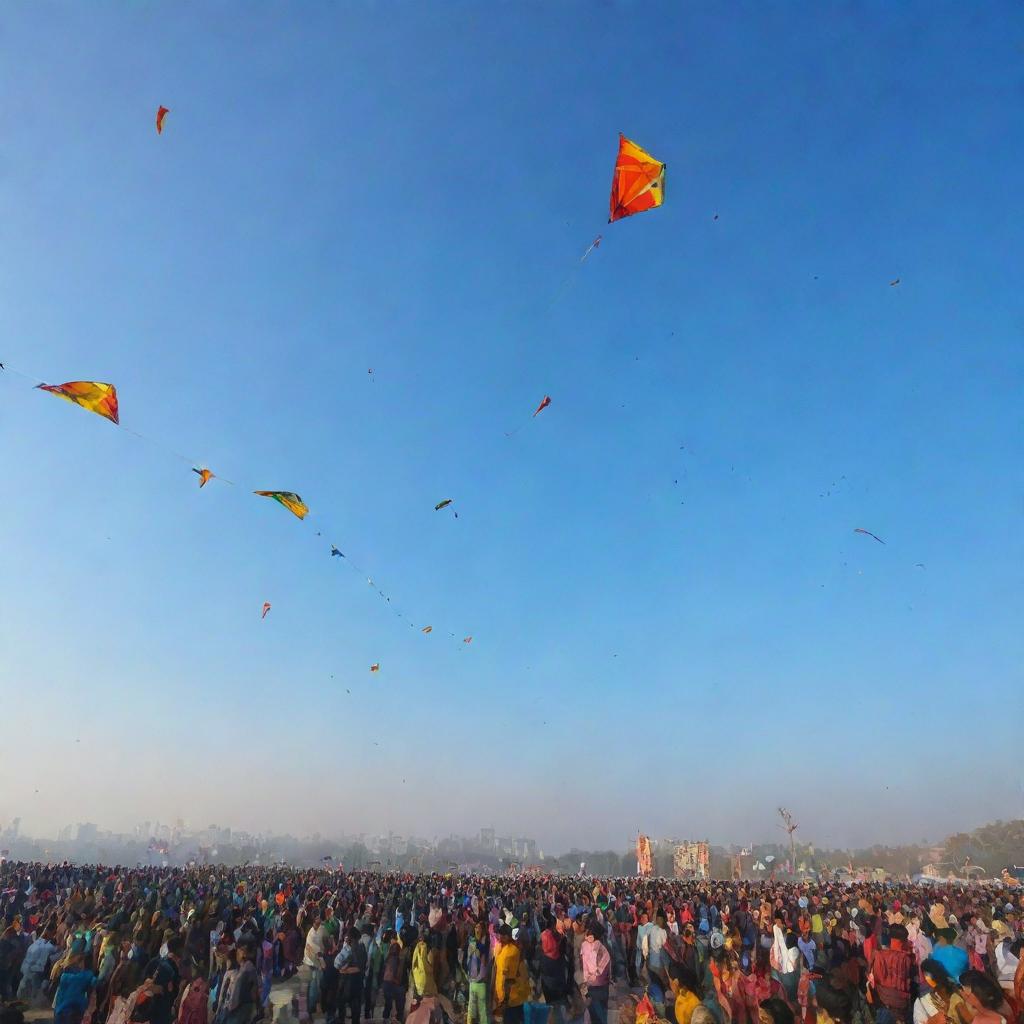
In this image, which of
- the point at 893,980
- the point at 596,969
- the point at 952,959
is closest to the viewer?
the point at 893,980

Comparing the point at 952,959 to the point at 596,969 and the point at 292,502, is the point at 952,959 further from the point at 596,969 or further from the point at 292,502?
the point at 292,502

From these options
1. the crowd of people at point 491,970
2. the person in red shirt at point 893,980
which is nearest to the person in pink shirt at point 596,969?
the crowd of people at point 491,970

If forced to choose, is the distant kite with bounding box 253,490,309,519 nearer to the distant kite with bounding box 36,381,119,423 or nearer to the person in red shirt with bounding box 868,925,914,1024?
the distant kite with bounding box 36,381,119,423

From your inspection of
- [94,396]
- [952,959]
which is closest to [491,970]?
[952,959]

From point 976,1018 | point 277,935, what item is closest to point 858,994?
point 976,1018

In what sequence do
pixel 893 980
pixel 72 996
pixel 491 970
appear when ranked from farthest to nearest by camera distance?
pixel 491 970 → pixel 893 980 → pixel 72 996

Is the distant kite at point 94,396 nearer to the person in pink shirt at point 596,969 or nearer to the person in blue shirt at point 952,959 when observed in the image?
the person in pink shirt at point 596,969

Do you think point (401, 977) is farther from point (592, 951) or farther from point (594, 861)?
point (594, 861)
